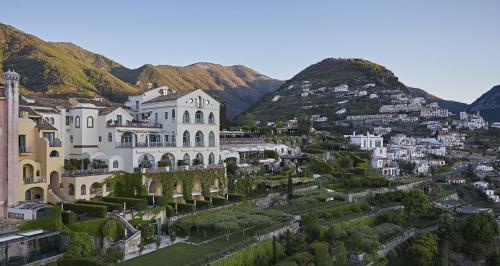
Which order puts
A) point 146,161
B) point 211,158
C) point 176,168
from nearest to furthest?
1. point 146,161
2. point 176,168
3. point 211,158

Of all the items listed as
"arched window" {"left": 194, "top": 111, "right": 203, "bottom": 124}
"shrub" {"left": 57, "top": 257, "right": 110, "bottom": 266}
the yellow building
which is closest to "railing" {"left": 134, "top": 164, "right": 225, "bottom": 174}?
"arched window" {"left": 194, "top": 111, "right": 203, "bottom": 124}

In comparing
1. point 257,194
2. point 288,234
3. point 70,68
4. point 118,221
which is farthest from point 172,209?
point 70,68

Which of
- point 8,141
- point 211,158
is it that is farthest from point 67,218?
point 211,158

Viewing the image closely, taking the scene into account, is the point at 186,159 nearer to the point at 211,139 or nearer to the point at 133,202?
the point at 211,139

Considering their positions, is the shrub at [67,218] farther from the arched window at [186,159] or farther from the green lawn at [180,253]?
the arched window at [186,159]

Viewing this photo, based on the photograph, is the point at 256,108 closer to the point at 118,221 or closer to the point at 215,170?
the point at 215,170

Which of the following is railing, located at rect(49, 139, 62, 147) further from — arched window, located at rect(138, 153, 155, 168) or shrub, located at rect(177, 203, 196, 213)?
shrub, located at rect(177, 203, 196, 213)
